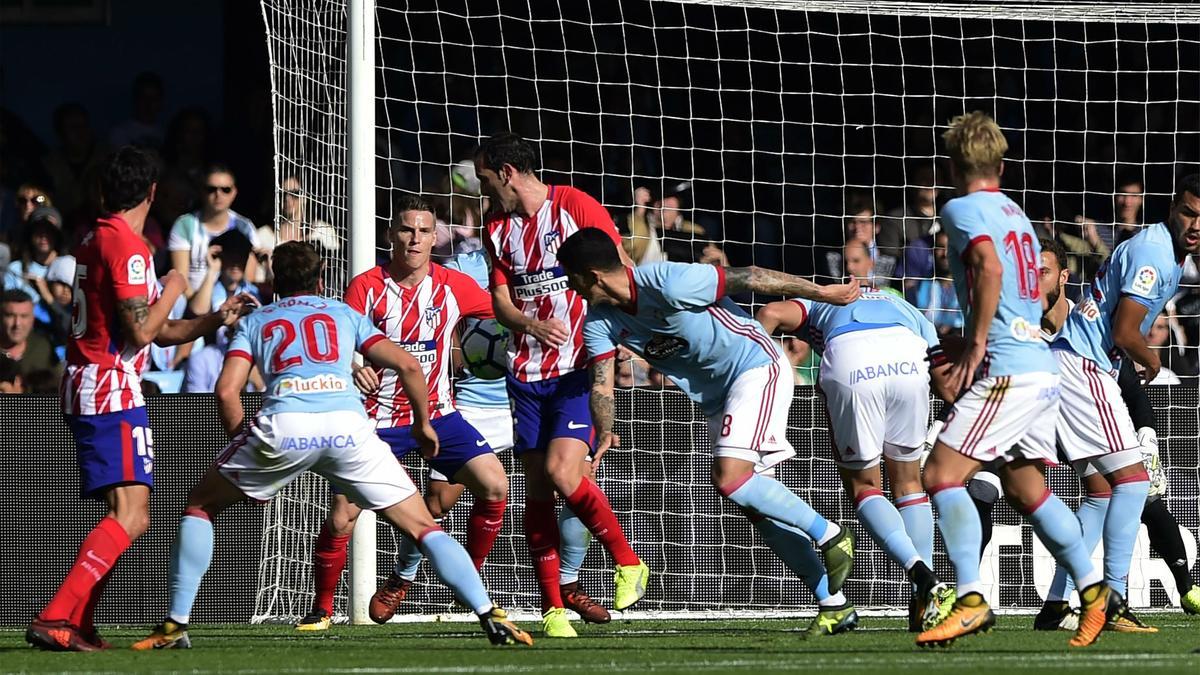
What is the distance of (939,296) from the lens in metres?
12.8

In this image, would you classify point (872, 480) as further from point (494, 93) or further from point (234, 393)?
point (494, 93)

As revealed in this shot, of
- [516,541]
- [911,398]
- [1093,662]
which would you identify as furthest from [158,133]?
[1093,662]

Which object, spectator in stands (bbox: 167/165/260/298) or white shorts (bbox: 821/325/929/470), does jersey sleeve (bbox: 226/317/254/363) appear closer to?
white shorts (bbox: 821/325/929/470)

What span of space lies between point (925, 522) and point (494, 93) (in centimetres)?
745

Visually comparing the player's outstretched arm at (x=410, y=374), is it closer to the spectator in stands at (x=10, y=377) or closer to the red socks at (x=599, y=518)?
the red socks at (x=599, y=518)

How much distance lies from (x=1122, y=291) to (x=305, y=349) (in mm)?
3619

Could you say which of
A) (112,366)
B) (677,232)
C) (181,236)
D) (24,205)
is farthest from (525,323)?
(24,205)

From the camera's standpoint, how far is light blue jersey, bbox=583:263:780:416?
308 inches

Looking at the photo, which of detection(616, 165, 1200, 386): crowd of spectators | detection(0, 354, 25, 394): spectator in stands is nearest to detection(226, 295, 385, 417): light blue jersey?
detection(616, 165, 1200, 386): crowd of spectators

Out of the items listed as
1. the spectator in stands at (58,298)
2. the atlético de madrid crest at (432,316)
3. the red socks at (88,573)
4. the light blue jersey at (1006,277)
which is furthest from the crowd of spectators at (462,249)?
the light blue jersey at (1006,277)

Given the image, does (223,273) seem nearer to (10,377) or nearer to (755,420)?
(10,377)

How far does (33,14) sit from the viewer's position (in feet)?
53.4

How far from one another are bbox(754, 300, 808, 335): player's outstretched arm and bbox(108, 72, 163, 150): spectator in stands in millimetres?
7967

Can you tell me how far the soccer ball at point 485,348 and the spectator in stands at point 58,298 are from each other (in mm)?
4456
